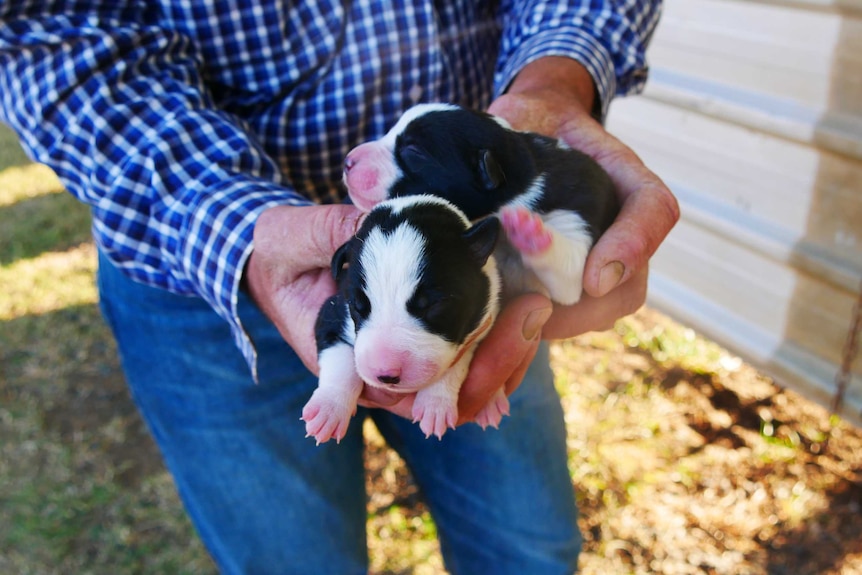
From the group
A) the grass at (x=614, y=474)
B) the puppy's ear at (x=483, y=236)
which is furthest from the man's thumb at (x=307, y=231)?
the grass at (x=614, y=474)

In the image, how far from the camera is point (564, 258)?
152 cm

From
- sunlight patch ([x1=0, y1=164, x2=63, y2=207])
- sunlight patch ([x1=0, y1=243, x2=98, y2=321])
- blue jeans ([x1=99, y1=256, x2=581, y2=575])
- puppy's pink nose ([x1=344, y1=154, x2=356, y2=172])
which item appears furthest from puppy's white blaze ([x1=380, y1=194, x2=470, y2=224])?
sunlight patch ([x1=0, y1=164, x2=63, y2=207])

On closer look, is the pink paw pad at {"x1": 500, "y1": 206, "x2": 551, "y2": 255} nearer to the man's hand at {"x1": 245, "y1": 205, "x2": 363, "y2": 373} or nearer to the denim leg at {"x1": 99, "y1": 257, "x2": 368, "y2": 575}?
the man's hand at {"x1": 245, "y1": 205, "x2": 363, "y2": 373}

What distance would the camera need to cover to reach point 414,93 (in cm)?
216

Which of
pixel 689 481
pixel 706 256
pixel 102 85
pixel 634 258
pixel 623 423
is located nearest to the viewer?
pixel 634 258

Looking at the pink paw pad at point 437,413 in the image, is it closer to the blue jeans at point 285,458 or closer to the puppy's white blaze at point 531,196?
the puppy's white blaze at point 531,196

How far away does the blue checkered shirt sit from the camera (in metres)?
1.85

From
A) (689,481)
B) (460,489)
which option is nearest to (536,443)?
(460,489)

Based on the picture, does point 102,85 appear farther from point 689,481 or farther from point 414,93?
point 689,481

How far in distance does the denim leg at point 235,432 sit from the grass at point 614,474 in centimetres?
103

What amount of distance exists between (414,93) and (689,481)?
79.0 inches

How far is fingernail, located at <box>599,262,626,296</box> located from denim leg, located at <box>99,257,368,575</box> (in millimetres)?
894

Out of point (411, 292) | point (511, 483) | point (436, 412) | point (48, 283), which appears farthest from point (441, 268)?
point (48, 283)

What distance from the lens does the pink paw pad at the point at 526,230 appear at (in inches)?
56.4
